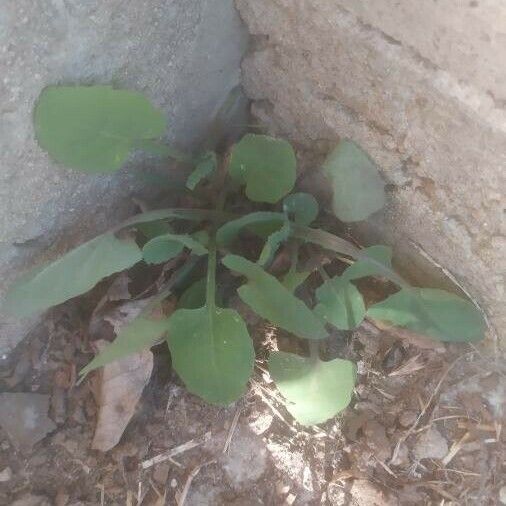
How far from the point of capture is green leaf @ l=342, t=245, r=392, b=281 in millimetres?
1242

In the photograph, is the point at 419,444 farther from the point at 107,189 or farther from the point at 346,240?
the point at 107,189

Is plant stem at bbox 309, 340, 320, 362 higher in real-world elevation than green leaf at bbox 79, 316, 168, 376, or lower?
higher

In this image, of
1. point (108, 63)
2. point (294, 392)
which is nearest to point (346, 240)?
point (294, 392)

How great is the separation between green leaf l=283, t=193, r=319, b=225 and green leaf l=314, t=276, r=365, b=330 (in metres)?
0.13

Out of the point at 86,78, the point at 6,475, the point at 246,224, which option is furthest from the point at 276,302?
the point at 6,475

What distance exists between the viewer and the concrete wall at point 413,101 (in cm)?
99

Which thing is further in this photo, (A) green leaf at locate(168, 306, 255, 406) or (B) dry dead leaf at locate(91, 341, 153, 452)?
(B) dry dead leaf at locate(91, 341, 153, 452)

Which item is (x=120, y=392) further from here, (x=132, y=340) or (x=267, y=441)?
(x=267, y=441)

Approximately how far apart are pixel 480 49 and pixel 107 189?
2.10 feet

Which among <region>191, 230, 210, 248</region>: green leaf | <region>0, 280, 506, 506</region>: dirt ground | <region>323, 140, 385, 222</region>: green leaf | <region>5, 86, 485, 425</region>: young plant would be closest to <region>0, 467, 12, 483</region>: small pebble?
<region>0, 280, 506, 506</region>: dirt ground

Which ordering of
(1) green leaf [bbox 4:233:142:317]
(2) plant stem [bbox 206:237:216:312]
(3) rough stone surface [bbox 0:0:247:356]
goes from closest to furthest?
(3) rough stone surface [bbox 0:0:247:356] < (1) green leaf [bbox 4:233:142:317] < (2) plant stem [bbox 206:237:216:312]

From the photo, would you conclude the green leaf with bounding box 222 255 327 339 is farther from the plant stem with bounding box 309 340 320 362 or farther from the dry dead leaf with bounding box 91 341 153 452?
the dry dead leaf with bounding box 91 341 153 452

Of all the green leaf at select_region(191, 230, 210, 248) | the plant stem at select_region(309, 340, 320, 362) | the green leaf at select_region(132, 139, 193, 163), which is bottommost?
the plant stem at select_region(309, 340, 320, 362)

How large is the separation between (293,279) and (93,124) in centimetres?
40
